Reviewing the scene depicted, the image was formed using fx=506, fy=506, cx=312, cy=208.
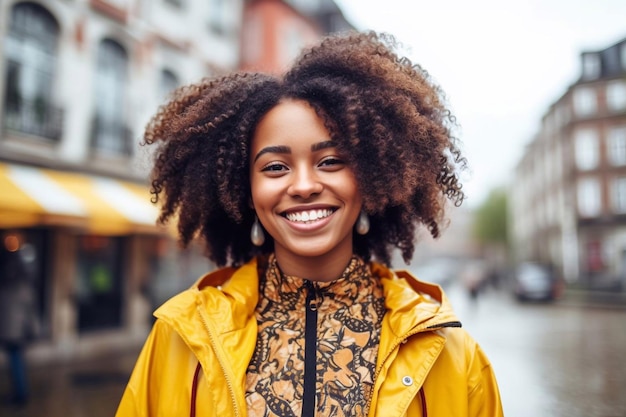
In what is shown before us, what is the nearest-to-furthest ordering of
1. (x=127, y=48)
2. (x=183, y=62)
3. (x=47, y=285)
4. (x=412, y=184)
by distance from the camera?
(x=412, y=184) < (x=47, y=285) < (x=127, y=48) < (x=183, y=62)

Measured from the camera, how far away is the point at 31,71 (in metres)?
9.17

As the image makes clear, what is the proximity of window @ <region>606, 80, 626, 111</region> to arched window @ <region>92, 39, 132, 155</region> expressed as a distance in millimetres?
29892

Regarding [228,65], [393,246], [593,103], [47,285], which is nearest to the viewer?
[393,246]

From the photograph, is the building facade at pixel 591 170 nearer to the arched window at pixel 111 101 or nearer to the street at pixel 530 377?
the street at pixel 530 377

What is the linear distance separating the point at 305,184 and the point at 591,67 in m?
36.7

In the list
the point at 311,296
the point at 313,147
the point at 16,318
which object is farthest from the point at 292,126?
the point at 16,318

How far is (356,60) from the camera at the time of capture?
197cm

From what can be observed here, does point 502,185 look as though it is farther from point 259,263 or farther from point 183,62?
point 259,263

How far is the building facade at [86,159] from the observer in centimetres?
867

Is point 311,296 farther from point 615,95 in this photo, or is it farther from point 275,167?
point 615,95

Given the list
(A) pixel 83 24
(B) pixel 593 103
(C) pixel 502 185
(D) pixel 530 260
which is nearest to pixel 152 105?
(A) pixel 83 24

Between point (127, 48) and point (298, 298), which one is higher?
point (127, 48)

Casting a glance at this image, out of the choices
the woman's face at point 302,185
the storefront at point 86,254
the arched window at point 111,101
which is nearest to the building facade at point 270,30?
the arched window at point 111,101

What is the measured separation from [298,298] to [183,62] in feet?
38.9
